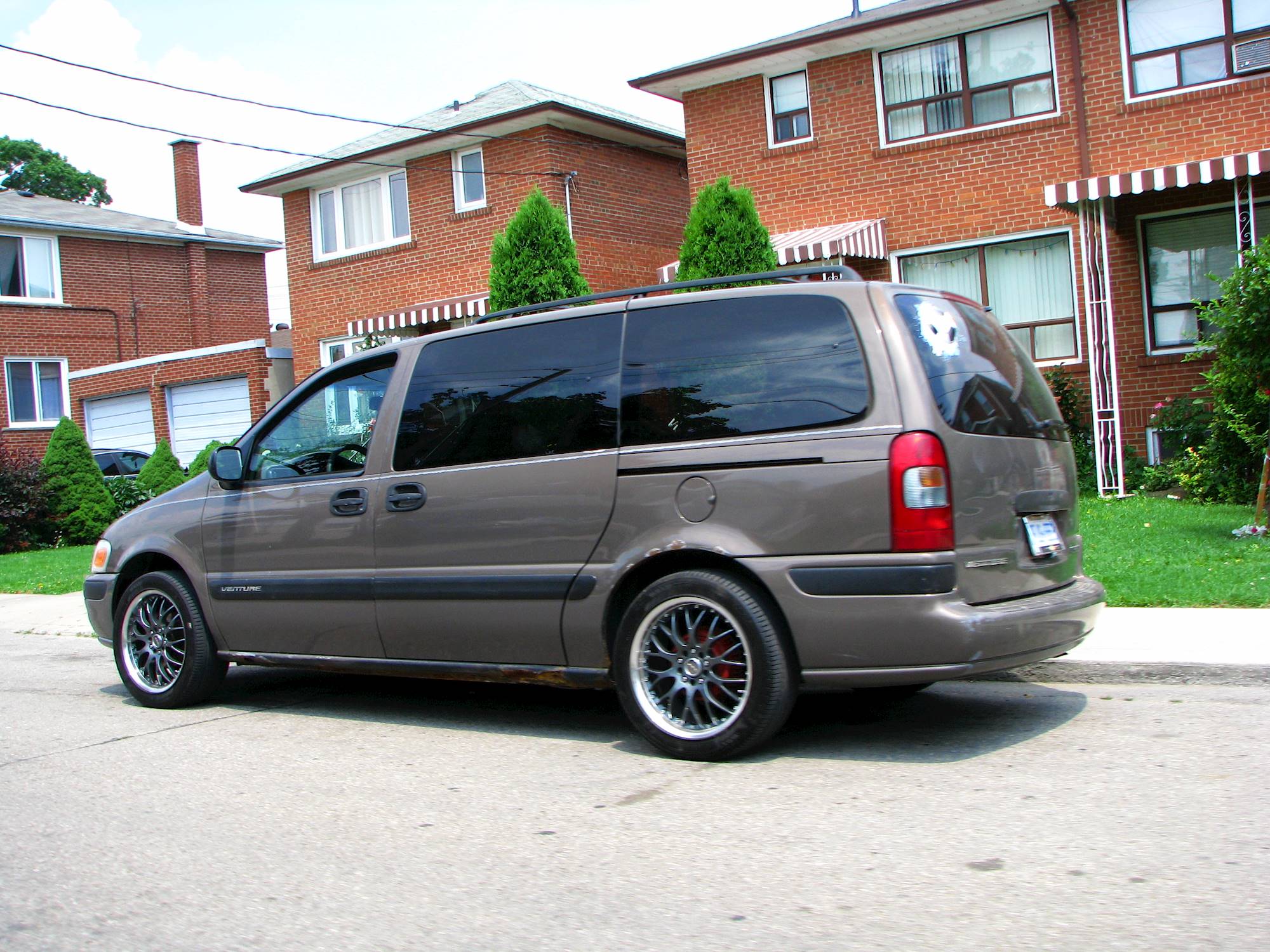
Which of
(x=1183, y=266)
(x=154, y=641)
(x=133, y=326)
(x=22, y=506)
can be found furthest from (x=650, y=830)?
(x=133, y=326)

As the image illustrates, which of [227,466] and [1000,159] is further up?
[1000,159]

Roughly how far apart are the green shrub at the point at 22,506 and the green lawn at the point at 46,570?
0.94 ft

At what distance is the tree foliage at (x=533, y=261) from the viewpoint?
15.8 meters

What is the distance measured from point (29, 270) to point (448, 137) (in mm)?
13652

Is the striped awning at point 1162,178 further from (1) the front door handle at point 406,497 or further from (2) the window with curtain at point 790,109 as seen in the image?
A: (1) the front door handle at point 406,497

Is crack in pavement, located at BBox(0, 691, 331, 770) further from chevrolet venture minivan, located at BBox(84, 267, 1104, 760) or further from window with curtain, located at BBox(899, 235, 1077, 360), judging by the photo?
window with curtain, located at BBox(899, 235, 1077, 360)

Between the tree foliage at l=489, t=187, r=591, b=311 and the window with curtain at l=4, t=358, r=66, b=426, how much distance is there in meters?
16.8

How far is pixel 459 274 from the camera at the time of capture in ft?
67.6

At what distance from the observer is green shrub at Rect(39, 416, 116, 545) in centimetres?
1964

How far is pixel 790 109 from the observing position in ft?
58.3

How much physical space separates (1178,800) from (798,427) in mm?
1898

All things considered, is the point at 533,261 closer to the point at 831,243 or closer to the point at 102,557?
the point at 831,243

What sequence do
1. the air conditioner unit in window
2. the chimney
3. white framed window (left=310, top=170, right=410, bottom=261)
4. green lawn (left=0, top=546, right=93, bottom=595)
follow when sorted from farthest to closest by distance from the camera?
the chimney
white framed window (left=310, top=170, right=410, bottom=261)
the air conditioner unit in window
green lawn (left=0, top=546, right=93, bottom=595)

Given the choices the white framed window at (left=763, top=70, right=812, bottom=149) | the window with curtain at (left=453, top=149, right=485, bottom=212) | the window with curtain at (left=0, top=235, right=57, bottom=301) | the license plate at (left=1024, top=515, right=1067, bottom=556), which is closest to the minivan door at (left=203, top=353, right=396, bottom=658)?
the license plate at (left=1024, top=515, right=1067, bottom=556)
